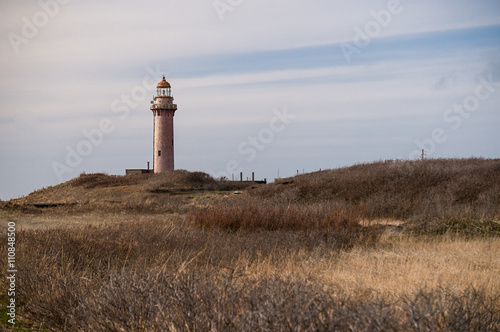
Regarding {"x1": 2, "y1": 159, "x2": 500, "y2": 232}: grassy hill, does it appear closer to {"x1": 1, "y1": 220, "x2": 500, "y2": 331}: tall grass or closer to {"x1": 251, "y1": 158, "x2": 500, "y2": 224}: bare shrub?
{"x1": 251, "y1": 158, "x2": 500, "y2": 224}: bare shrub

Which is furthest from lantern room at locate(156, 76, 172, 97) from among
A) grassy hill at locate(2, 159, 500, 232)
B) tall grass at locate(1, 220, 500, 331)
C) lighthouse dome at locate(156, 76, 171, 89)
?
tall grass at locate(1, 220, 500, 331)

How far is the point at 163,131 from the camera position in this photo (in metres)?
40.4

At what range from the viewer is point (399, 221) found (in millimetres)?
15125

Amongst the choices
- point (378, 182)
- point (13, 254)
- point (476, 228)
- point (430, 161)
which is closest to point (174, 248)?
point (13, 254)

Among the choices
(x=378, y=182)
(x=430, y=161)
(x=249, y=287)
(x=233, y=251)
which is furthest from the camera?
(x=430, y=161)

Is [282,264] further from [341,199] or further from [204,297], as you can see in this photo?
[341,199]

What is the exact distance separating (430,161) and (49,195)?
22345 mm

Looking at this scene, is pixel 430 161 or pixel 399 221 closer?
pixel 399 221

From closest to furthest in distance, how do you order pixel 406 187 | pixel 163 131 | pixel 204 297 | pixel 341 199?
1. pixel 204 297
2. pixel 341 199
3. pixel 406 187
4. pixel 163 131

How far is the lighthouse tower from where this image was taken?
4028cm

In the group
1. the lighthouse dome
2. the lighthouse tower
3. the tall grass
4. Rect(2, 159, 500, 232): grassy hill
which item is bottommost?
the tall grass

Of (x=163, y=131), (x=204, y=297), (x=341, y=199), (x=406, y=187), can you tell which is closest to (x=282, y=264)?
(x=204, y=297)

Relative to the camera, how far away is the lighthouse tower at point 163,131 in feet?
132

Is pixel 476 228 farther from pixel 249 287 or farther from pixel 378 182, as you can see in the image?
pixel 249 287
